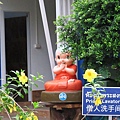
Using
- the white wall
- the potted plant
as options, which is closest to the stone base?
the potted plant

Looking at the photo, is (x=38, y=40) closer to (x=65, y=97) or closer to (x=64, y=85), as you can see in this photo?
(x=64, y=85)

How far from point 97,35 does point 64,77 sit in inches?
44.9

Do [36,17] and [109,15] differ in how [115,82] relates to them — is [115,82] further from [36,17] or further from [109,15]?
[36,17]

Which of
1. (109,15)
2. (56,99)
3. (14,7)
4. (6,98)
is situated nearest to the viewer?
(6,98)

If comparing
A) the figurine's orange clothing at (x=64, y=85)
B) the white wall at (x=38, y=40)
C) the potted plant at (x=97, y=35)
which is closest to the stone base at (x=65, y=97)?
the figurine's orange clothing at (x=64, y=85)

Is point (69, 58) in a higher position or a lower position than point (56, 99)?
higher

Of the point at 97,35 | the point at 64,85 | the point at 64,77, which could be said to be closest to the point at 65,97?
the point at 64,85

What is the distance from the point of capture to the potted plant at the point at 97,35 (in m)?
6.07

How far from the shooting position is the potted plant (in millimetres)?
6066

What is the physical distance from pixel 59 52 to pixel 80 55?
63 cm

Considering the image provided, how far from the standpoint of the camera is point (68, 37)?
660 centimetres

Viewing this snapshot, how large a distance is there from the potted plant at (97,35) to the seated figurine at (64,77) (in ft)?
1.05

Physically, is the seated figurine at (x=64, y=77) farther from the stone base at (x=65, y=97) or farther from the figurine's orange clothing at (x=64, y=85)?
the stone base at (x=65, y=97)

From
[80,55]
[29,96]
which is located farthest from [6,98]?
[29,96]
